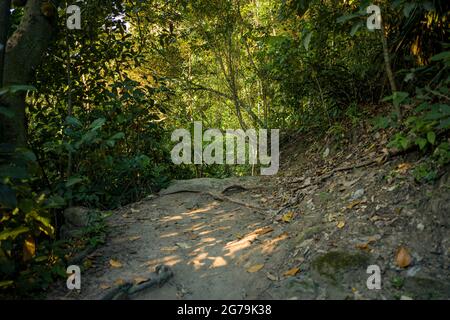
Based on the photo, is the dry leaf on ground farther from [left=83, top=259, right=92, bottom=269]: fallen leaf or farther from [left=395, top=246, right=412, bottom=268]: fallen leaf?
[left=83, top=259, right=92, bottom=269]: fallen leaf

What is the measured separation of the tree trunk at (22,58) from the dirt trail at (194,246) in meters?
1.43

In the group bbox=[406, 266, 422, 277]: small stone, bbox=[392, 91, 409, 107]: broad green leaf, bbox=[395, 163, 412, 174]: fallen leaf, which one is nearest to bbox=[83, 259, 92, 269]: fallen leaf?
bbox=[406, 266, 422, 277]: small stone

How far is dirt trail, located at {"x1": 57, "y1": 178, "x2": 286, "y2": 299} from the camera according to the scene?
9.45ft

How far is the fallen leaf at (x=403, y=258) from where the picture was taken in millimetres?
2586

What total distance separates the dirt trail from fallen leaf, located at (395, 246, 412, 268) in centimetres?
87

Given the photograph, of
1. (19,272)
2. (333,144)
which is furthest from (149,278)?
(333,144)

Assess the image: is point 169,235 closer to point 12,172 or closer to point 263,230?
point 263,230

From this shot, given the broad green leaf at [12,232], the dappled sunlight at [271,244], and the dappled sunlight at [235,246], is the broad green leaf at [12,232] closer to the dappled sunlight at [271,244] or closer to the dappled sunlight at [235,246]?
the dappled sunlight at [235,246]

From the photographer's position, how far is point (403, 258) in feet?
8.60

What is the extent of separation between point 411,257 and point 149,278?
193cm

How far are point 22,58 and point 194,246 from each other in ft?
8.14

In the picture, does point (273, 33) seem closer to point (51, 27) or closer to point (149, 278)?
point (51, 27)

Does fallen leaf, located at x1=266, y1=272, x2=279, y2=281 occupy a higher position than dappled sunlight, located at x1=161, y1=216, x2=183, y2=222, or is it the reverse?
dappled sunlight, located at x1=161, y1=216, x2=183, y2=222

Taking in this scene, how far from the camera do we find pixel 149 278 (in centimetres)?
297
